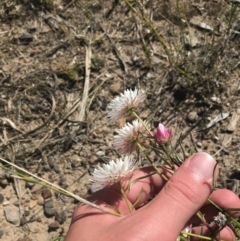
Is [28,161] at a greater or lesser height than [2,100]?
lesser

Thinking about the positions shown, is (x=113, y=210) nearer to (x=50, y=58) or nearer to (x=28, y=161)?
(x=28, y=161)

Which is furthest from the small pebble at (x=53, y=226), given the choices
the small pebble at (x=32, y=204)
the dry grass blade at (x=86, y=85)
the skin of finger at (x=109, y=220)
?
the skin of finger at (x=109, y=220)

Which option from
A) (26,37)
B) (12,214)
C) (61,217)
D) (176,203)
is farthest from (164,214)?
(26,37)

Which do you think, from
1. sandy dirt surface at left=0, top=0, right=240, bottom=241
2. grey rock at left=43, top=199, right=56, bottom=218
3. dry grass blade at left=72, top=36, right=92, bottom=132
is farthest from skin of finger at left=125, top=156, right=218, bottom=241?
dry grass blade at left=72, top=36, right=92, bottom=132

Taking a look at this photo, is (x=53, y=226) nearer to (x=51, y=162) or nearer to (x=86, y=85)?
(x=51, y=162)

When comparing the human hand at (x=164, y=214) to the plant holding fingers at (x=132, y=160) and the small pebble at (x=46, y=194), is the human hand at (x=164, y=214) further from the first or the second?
the small pebble at (x=46, y=194)

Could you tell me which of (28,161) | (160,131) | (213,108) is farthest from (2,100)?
(160,131)

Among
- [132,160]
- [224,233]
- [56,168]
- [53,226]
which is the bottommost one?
[53,226]
